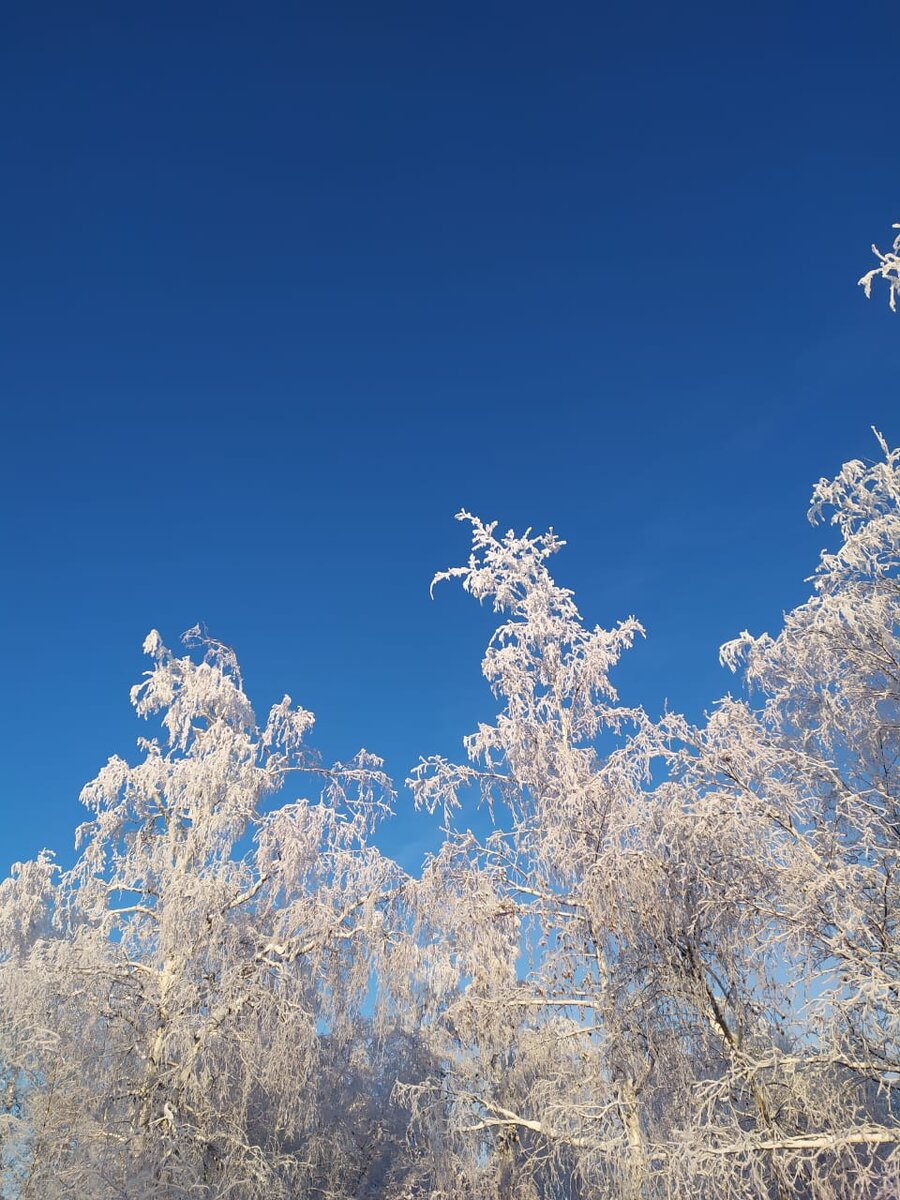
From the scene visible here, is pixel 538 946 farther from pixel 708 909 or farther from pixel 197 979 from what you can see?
pixel 197 979

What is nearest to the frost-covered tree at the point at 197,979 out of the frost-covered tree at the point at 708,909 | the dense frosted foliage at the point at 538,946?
the dense frosted foliage at the point at 538,946

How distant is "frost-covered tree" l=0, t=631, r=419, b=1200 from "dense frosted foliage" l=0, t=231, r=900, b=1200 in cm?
4

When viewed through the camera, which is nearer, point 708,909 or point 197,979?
point 708,909

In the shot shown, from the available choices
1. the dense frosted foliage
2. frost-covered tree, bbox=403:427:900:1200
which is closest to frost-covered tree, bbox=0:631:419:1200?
the dense frosted foliage

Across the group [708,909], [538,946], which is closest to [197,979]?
[538,946]

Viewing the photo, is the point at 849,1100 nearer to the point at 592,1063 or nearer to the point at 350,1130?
the point at 592,1063

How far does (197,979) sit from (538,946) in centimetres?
479

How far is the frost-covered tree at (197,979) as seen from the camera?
930 cm

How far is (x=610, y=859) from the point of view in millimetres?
7586

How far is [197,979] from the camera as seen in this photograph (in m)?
10.6

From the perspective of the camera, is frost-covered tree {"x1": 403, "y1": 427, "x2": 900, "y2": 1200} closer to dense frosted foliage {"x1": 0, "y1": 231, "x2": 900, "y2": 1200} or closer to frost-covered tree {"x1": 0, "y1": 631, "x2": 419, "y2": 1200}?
dense frosted foliage {"x1": 0, "y1": 231, "x2": 900, "y2": 1200}

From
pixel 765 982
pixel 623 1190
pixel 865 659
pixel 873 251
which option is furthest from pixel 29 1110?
pixel 873 251

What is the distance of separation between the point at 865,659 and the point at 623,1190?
5401 millimetres

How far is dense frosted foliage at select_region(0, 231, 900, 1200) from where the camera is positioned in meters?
6.69
